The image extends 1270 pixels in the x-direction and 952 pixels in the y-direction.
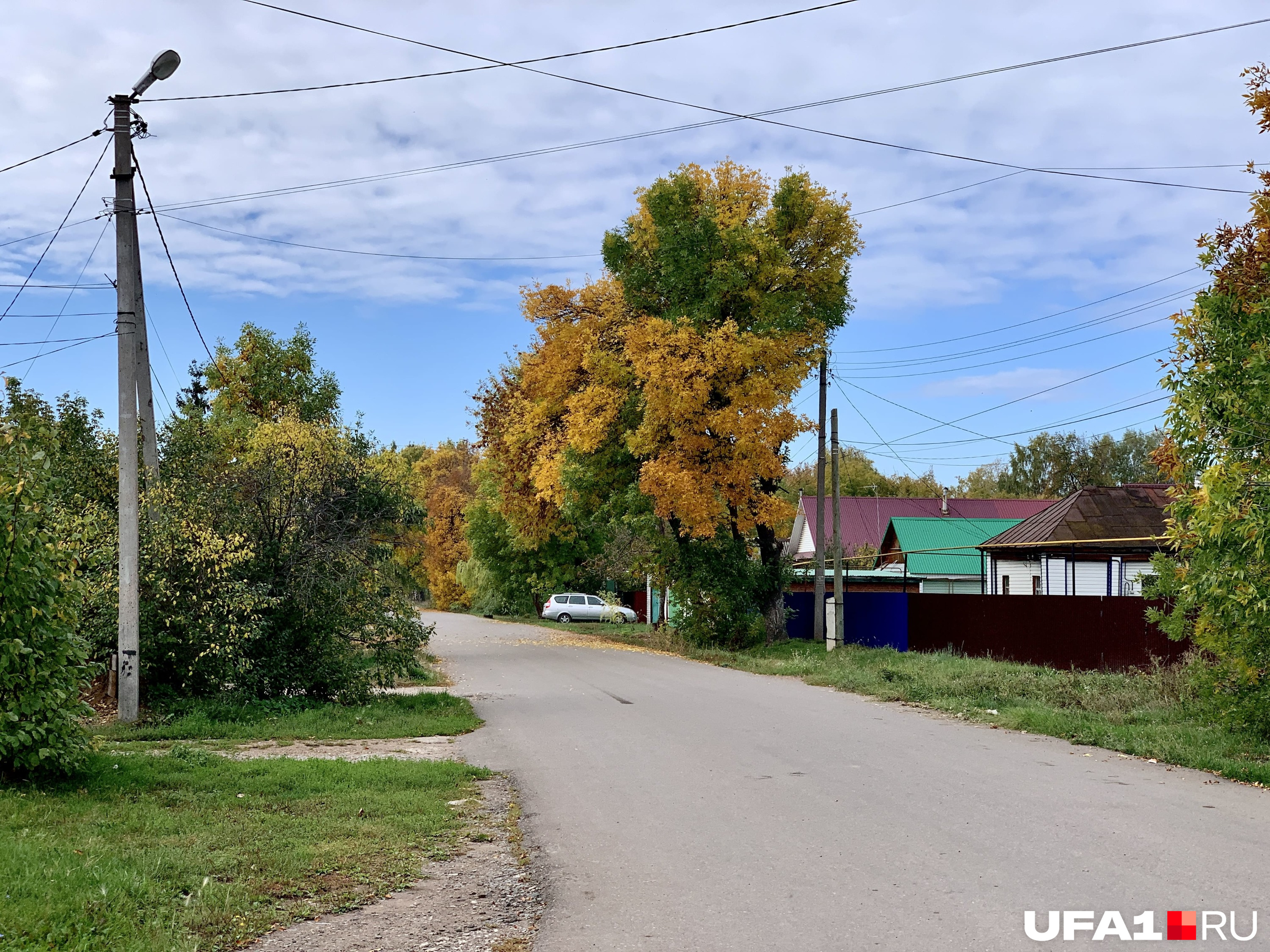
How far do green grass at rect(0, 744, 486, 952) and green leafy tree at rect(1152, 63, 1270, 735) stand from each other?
8.02m

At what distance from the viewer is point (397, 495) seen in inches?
664

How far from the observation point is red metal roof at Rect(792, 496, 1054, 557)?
2306 inches

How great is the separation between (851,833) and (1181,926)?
251 centimetres

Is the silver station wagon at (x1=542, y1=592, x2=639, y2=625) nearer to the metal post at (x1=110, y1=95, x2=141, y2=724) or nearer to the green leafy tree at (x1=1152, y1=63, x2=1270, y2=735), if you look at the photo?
the metal post at (x1=110, y1=95, x2=141, y2=724)

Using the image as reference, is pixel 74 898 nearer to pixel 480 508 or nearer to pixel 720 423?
pixel 720 423

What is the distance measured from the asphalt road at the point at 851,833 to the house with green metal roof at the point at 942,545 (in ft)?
108

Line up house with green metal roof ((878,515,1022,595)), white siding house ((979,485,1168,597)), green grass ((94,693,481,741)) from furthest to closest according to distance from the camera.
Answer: house with green metal roof ((878,515,1022,595))
white siding house ((979,485,1168,597))
green grass ((94,693,481,741))

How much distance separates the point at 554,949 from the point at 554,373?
26.4 meters

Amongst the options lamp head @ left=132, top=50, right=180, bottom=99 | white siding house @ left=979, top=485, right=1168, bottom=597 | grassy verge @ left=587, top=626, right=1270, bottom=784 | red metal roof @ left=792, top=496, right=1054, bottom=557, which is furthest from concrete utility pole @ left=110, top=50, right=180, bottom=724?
red metal roof @ left=792, top=496, right=1054, bottom=557

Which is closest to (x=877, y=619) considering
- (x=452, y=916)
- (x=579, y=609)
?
(x=452, y=916)

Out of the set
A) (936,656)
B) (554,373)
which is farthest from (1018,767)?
(554,373)

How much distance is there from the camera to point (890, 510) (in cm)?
6144

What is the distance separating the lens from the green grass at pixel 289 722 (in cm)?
1251

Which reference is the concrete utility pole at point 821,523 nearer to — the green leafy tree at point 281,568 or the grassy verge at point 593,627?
the grassy verge at point 593,627
